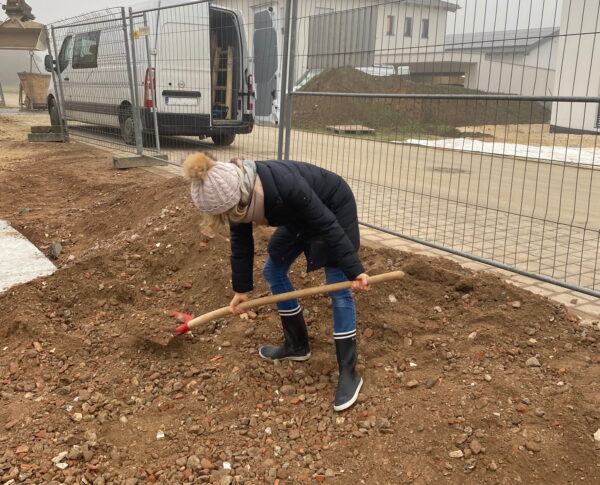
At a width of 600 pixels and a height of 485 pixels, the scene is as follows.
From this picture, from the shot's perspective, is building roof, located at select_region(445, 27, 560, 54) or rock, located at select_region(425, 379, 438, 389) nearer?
rock, located at select_region(425, 379, 438, 389)

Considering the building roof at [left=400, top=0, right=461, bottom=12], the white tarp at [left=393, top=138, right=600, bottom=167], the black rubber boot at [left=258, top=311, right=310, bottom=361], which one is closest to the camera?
the black rubber boot at [left=258, top=311, right=310, bottom=361]

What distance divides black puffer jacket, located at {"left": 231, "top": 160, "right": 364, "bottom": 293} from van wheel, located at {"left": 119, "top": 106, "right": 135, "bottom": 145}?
7493mm

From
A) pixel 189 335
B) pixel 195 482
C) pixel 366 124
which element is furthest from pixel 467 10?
pixel 195 482

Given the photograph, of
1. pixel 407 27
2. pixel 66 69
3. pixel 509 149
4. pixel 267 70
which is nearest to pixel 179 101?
pixel 267 70

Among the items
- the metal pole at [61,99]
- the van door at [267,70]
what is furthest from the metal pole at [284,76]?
the metal pole at [61,99]

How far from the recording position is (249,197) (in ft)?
8.16

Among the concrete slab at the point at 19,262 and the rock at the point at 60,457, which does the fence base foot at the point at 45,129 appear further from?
the rock at the point at 60,457

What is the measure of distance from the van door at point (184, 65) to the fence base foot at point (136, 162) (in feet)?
2.43

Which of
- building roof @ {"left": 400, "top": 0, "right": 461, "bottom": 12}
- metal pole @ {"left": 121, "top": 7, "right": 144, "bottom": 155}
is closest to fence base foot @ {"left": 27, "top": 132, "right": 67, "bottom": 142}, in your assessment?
metal pole @ {"left": 121, "top": 7, "right": 144, "bottom": 155}

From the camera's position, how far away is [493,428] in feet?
8.18

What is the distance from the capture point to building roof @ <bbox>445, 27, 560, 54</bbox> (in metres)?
3.76

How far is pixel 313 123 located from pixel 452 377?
4.62 meters

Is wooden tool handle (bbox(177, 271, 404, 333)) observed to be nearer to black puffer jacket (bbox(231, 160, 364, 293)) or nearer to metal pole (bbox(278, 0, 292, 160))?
black puffer jacket (bbox(231, 160, 364, 293))

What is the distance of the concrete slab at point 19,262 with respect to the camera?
4.16 m
